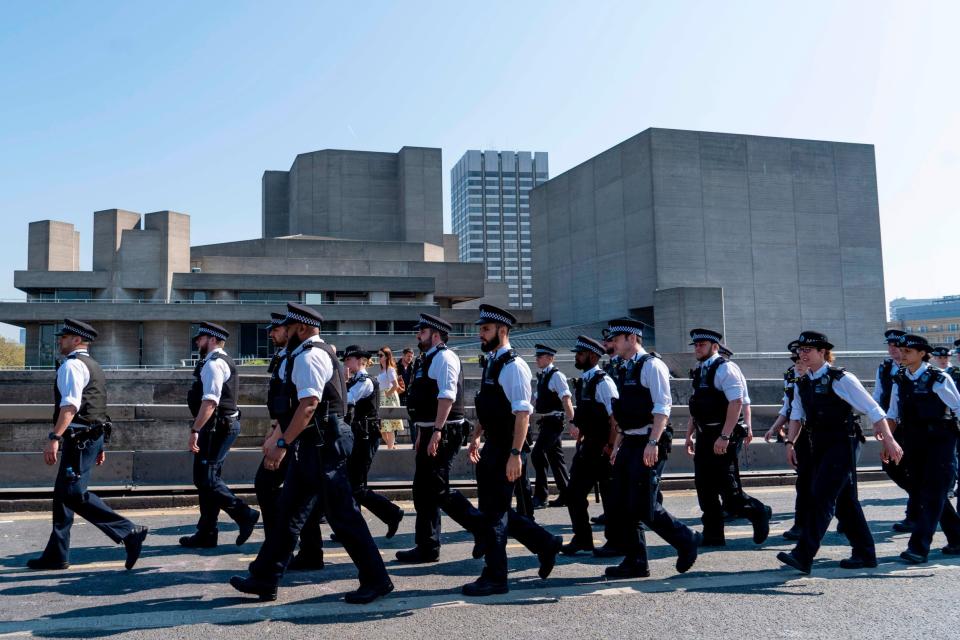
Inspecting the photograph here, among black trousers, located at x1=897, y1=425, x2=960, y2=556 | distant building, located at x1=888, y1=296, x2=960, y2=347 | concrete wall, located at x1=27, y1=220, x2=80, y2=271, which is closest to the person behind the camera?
black trousers, located at x1=897, y1=425, x2=960, y2=556

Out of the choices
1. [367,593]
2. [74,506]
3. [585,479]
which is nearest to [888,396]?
[585,479]

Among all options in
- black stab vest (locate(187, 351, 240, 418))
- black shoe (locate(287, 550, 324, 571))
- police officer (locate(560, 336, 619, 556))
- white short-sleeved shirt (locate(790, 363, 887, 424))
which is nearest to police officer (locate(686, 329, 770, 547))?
police officer (locate(560, 336, 619, 556))

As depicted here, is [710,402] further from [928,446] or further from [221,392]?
[221,392]

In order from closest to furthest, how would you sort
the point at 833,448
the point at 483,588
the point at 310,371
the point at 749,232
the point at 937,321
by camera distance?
1. the point at 310,371
2. the point at 483,588
3. the point at 833,448
4. the point at 749,232
5. the point at 937,321

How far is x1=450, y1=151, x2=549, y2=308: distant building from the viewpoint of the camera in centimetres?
18050

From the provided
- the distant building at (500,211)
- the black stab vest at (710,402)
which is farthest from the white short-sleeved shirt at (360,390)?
the distant building at (500,211)

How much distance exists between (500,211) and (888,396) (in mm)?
175523

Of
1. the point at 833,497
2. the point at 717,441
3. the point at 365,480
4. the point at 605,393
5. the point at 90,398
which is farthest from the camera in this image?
the point at 365,480

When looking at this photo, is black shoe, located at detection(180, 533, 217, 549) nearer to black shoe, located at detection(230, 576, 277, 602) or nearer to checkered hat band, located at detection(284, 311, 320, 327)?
black shoe, located at detection(230, 576, 277, 602)

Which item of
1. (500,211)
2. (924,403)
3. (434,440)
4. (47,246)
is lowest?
(434,440)

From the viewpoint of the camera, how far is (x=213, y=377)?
24.1ft

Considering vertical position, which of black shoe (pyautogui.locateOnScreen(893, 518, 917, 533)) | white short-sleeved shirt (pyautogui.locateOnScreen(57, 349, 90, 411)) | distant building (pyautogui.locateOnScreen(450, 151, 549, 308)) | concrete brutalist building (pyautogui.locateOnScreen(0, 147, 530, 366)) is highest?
distant building (pyautogui.locateOnScreen(450, 151, 549, 308))

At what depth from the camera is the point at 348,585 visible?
6.01 m

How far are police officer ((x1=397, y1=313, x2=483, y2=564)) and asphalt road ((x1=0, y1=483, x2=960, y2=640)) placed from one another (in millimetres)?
256
